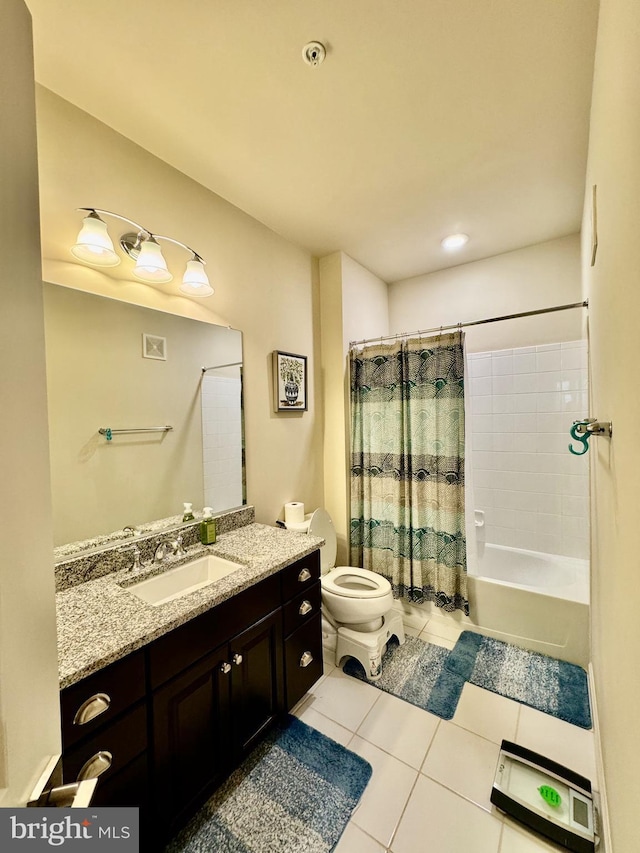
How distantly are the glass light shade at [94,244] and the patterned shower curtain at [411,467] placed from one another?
5.40 ft

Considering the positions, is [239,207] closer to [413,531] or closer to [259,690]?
[413,531]

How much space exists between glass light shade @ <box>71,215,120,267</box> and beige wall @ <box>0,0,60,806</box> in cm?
86

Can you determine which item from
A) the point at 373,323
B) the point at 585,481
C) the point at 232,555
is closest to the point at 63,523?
the point at 232,555

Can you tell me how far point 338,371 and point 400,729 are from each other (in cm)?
207

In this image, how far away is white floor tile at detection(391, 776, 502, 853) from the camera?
1.13 metres

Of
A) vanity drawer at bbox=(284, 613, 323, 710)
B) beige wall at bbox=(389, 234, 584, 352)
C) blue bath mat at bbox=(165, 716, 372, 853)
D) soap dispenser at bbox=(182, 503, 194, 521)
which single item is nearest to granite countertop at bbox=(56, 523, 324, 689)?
soap dispenser at bbox=(182, 503, 194, 521)

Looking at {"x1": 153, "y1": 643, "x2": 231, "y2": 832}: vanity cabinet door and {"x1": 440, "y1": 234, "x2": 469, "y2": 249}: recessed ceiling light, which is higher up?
{"x1": 440, "y1": 234, "x2": 469, "y2": 249}: recessed ceiling light

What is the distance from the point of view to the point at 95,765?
89cm

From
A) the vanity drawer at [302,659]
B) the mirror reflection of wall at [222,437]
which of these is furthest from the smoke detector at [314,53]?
the vanity drawer at [302,659]

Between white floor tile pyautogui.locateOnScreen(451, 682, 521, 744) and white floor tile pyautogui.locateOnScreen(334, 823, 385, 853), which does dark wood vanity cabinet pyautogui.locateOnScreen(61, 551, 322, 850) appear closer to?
white floor tile pyautogui.locateOnScreen(334, 823, 385, 853)

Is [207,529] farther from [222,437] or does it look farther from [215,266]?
[215,266]

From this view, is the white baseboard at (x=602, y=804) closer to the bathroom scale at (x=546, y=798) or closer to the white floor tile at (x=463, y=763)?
the bathroom scale at (x=546, y=798)

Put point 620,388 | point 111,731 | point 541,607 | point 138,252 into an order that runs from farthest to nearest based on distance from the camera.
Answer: point 541,607 < point 138,252 < point 111,731 < point 620,388

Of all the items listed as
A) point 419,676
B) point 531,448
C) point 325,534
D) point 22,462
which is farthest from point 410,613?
point 22,462
